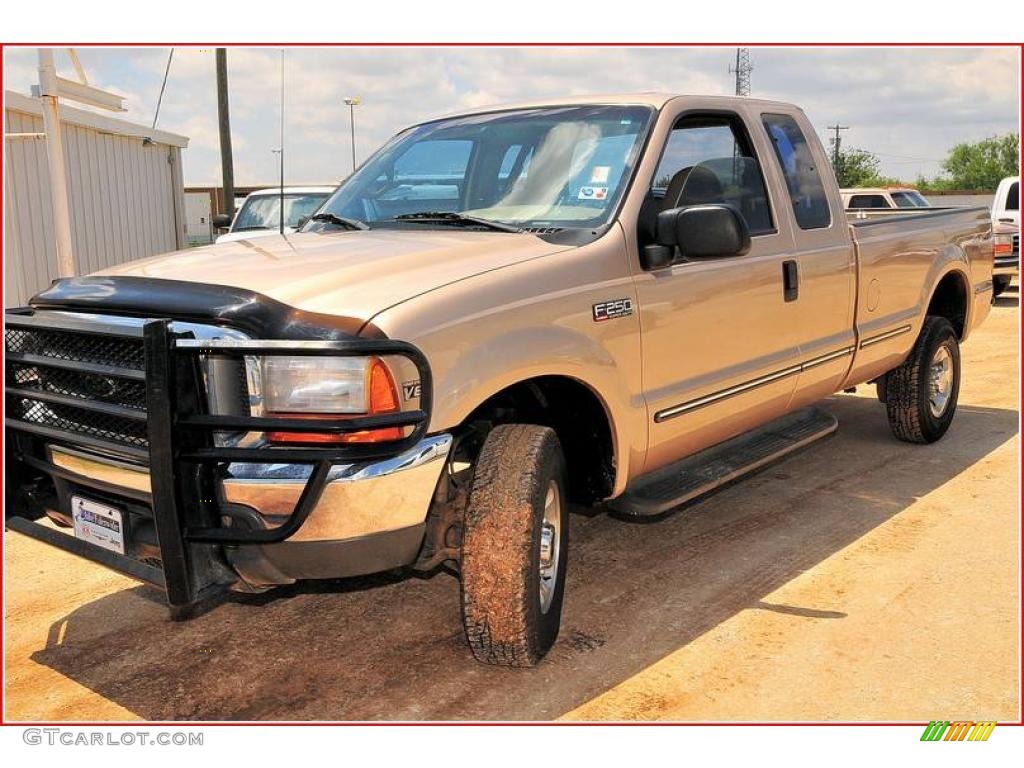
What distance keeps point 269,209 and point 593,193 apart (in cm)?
997

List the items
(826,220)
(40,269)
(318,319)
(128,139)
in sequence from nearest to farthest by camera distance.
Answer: (318,319)
(826,220)
(40,269)
(128,139)

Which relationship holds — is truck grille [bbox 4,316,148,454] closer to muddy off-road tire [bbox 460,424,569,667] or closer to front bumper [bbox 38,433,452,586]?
front bumper [bbox 38,433,452,586]

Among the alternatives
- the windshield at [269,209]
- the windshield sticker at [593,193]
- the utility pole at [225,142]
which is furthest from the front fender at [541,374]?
the utility pole at [225,142]

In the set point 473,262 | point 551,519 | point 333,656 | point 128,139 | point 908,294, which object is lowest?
point 333,656

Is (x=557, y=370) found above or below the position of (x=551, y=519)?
above

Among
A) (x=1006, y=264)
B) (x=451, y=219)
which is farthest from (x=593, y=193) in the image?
(x=1006, y=264)

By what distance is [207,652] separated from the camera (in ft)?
12.3

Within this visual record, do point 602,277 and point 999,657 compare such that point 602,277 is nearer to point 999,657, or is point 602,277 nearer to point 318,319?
point 318,319

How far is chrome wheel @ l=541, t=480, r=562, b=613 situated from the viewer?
3.61 meters

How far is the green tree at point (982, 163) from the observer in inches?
3794

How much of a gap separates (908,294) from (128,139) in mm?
10744

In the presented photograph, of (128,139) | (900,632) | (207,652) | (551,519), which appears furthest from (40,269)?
(900,632)

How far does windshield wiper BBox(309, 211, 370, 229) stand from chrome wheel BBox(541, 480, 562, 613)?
153 centimetres
